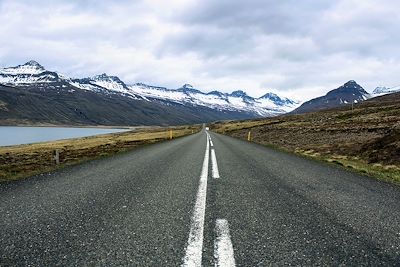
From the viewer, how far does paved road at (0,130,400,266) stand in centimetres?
487

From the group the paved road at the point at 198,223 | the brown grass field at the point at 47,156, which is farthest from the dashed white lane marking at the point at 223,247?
the brown grass field at the point at 47,156

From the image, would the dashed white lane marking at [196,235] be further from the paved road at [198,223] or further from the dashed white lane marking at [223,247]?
the dashed white lane marking at [223,247]

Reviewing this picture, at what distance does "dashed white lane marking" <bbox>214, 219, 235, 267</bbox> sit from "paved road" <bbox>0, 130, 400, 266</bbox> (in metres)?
0.01

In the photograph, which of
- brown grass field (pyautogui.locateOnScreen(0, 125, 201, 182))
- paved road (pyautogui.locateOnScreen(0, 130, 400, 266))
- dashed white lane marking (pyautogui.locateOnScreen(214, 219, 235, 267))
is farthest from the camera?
brown grass field (pyautogui.locateOnScreen(0, 125, 201, 182))

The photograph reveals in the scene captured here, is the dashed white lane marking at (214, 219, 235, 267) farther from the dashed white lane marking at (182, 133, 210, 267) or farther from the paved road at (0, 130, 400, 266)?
the dashed white lane marking at (182, 133, 210, 267)

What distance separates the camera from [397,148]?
21281mm

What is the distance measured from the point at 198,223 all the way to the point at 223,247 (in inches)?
51.1

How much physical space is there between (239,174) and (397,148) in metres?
13.5

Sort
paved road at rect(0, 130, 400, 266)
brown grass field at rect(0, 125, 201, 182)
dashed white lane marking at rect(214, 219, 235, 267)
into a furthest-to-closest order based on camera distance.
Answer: brown grass field at rect(0, 125, 201, 182), paved road at rect(0, 130, 400, 266), dashed white lane marking at rect(214, 219, 235, 267)

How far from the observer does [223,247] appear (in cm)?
514

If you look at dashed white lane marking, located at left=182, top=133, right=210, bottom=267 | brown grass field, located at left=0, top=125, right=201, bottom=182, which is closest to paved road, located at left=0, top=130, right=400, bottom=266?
dashed white lane marking, located at left=182, top=133, right=210, bottom=267

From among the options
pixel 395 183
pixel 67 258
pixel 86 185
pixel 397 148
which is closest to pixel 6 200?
pixel 86 185

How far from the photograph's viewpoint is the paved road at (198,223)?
4.87m

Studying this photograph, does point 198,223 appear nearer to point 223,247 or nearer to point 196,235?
point 196,235
